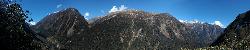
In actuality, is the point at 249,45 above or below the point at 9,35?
above

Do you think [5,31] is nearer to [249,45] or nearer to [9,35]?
[9,35]

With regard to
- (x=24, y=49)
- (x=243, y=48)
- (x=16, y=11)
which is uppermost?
(x=243, y=48)

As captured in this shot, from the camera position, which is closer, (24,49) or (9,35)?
(9,35)

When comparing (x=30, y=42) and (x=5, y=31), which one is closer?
(x=5, y=31)

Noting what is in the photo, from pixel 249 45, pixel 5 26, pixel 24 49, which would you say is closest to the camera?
pixel 5 26

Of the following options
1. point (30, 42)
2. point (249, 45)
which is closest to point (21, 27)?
point (30, 42)

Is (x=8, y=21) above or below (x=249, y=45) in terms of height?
below

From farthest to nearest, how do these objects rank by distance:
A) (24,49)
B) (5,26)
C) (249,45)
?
(249,45) → (24,49) → (5,26)

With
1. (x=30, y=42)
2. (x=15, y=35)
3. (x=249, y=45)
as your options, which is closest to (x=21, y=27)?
(x=15, y=35)

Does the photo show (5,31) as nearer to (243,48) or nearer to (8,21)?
(8,21)
